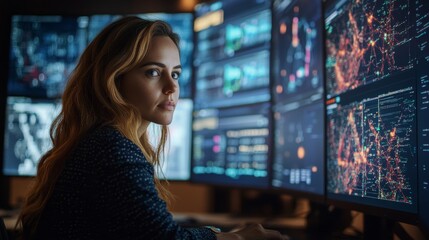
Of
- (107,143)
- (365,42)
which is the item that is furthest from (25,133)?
(365,42)

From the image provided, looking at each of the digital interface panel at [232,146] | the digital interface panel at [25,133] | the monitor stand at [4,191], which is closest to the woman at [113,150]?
the digital interface panel at [232,146]

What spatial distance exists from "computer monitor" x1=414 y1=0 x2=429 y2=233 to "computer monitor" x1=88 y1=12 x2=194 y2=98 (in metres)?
1.58

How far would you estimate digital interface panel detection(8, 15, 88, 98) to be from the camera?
2613 mm

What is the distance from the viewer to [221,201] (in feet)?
8.82

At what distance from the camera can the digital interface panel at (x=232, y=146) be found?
2176mm

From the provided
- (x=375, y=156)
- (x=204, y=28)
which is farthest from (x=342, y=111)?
(x=204, y=28)

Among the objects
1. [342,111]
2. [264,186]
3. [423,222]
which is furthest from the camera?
[264,186]

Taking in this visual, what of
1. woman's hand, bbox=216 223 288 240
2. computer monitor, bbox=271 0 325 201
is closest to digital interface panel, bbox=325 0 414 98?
computer monitor, bbox=271 0 325 201

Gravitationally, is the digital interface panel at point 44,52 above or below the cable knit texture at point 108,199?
above

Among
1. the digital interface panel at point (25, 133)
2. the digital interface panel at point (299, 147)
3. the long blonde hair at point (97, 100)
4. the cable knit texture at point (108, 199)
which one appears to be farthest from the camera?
the digital interface panel at point (25, 133)

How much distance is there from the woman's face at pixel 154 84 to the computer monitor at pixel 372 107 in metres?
0.48

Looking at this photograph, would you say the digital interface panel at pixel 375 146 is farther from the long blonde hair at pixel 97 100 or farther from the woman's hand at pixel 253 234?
the long blonde hair at pixel 97 100

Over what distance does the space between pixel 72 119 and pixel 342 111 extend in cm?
73

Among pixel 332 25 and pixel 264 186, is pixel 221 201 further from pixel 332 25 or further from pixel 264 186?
pixel 332 25
